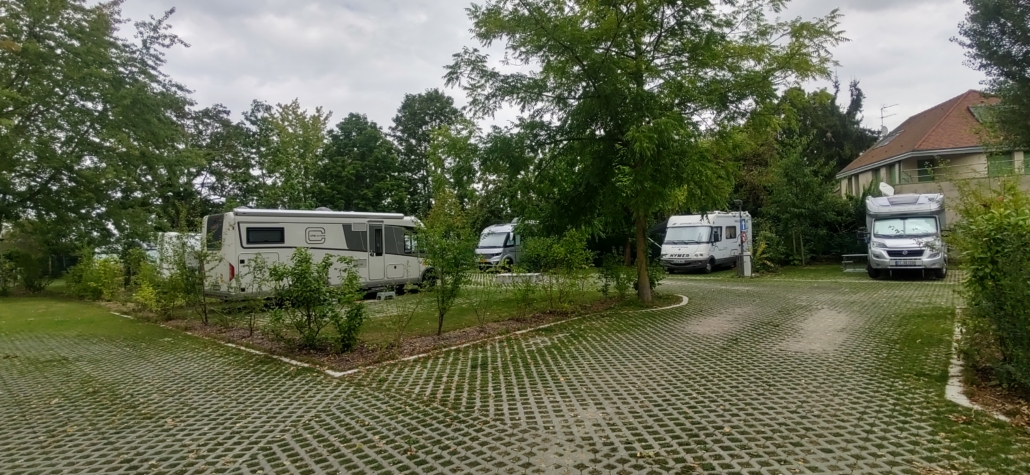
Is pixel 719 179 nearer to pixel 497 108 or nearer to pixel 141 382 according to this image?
pixel 497 108

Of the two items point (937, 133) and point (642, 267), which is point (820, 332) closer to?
point (642, 267)

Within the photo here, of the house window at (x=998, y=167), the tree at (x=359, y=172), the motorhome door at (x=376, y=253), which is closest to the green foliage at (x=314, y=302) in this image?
the motorhome door at (x=376, y=253)

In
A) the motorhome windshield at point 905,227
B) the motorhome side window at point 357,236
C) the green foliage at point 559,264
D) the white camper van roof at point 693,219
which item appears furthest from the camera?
the white camper van roof at point 693,219

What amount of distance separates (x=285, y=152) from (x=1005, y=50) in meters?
30.2

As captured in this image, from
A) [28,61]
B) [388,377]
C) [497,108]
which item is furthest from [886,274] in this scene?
[28,61]

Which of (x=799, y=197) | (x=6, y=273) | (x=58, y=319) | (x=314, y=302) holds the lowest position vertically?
(x=58, y=319)

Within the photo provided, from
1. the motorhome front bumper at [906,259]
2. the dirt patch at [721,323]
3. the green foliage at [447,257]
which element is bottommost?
the dirt patch at [721,323]

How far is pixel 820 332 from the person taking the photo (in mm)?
8656

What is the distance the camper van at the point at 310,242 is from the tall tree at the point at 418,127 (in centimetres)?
2132

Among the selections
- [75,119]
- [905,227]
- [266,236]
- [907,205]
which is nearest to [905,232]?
[905,227]

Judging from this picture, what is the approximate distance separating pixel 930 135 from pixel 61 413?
33473 millimetres

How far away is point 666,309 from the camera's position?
11.4 meters

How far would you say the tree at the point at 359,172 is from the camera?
3428 cm

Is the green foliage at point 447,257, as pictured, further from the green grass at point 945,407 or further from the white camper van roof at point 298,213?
the white camper van roof at point 298,213
